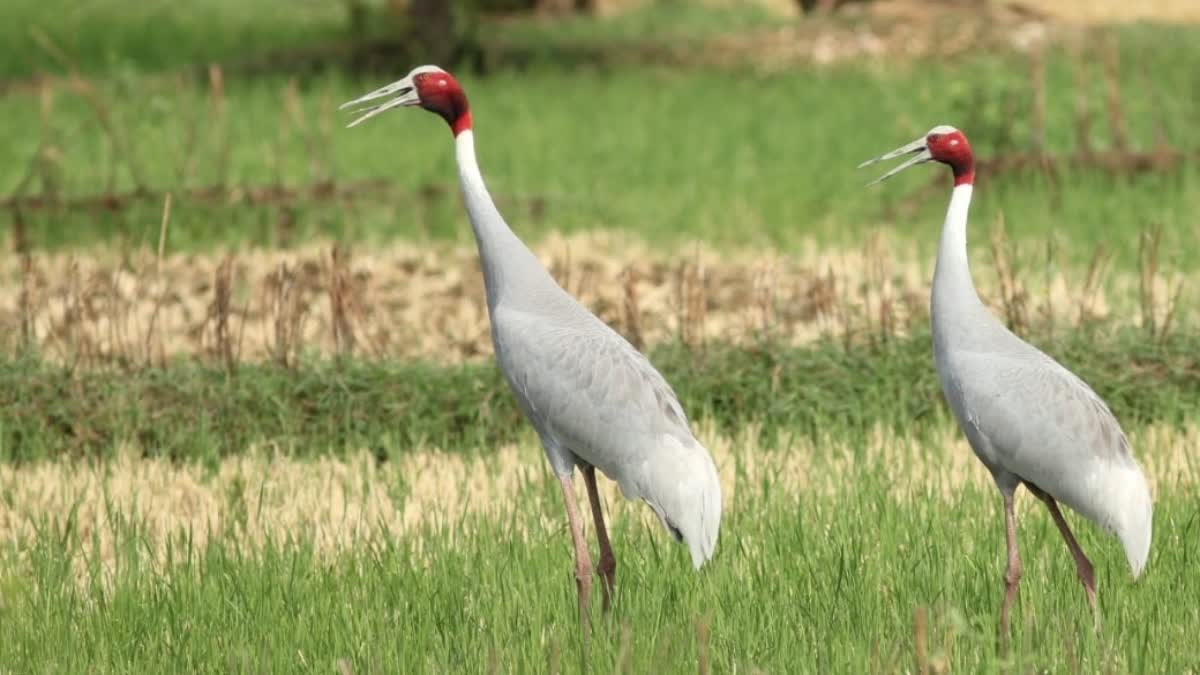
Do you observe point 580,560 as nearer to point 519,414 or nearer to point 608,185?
point 519,414

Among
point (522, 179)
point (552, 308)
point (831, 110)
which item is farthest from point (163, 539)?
point (831, 110)

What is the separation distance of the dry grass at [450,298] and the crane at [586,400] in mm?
2575

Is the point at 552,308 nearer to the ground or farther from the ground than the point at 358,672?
farther from the ground

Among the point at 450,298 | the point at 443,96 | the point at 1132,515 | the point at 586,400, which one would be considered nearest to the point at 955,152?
the point at 1132,515

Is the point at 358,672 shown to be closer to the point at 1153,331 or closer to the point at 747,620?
the point at 747,620

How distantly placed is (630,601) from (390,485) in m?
1.82

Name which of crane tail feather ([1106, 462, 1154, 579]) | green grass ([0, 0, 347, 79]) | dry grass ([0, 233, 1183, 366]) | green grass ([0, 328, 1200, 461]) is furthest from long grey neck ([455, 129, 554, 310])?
green grass ([0, 0, 347, 79])

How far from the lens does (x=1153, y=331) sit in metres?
7.77

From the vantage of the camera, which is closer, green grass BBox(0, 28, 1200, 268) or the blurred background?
the blurred background

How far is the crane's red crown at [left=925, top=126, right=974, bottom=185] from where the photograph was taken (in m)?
4.98

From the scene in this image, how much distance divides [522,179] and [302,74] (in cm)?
555

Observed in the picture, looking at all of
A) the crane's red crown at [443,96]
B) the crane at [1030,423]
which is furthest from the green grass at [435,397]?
the crane at [1030,423]

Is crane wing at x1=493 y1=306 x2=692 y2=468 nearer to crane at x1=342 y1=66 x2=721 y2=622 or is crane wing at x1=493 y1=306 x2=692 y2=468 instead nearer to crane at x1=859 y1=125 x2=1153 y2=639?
crane at x1=342 y1=66 x2=721 y2=622

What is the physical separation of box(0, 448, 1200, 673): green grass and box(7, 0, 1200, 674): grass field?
0.05 feet
